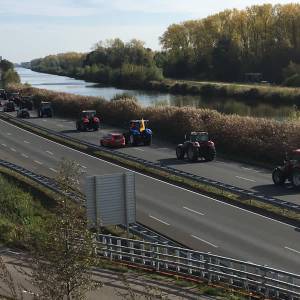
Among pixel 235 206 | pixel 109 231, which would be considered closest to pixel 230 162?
pixel 235 206

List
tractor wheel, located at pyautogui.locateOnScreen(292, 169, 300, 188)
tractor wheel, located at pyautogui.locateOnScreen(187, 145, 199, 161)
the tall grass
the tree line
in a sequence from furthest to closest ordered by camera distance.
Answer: the tree line
the tall grass
tractor wheel, located at pyautogui.locateOnScreen(187, 145, 199, 161)
tractor wheel, located at pyautogui.locateOnScreen(292, 169, 300, 188)

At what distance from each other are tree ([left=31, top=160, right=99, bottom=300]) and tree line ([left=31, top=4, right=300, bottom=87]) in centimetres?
10392

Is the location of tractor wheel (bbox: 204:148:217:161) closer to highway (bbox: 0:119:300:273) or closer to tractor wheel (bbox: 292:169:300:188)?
highway (bbox: 0:119:300:273)

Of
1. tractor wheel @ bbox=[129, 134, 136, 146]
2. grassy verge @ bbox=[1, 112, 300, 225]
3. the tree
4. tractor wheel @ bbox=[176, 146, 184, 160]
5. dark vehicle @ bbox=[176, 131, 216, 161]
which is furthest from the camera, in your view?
tractor wheel @ bbox=[129, 134, 136, 146]

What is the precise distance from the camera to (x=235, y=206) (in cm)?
2627

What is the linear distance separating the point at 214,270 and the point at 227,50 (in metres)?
124

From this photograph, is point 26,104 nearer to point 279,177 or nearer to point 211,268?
point 279,177

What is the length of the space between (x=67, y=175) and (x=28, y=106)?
7097 cm

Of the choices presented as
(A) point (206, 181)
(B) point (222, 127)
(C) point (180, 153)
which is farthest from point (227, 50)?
(A) point (206, 181)

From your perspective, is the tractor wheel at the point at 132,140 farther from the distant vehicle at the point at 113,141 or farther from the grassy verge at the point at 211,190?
the grassy verge at the point at 211,190

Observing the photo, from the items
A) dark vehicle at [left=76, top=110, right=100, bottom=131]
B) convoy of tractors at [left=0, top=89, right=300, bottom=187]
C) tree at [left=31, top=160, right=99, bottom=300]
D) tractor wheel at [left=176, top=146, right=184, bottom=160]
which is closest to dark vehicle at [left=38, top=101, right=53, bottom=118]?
convoy of tractors at [left=0, top=89, right=300, bottom=187]

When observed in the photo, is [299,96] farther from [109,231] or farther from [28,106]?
[109,231]

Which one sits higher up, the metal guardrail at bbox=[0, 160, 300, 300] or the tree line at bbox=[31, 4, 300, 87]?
the tree line at bbox=[31, 4, 300, 87]

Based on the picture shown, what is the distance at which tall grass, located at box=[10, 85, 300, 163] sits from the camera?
39.1 meters
